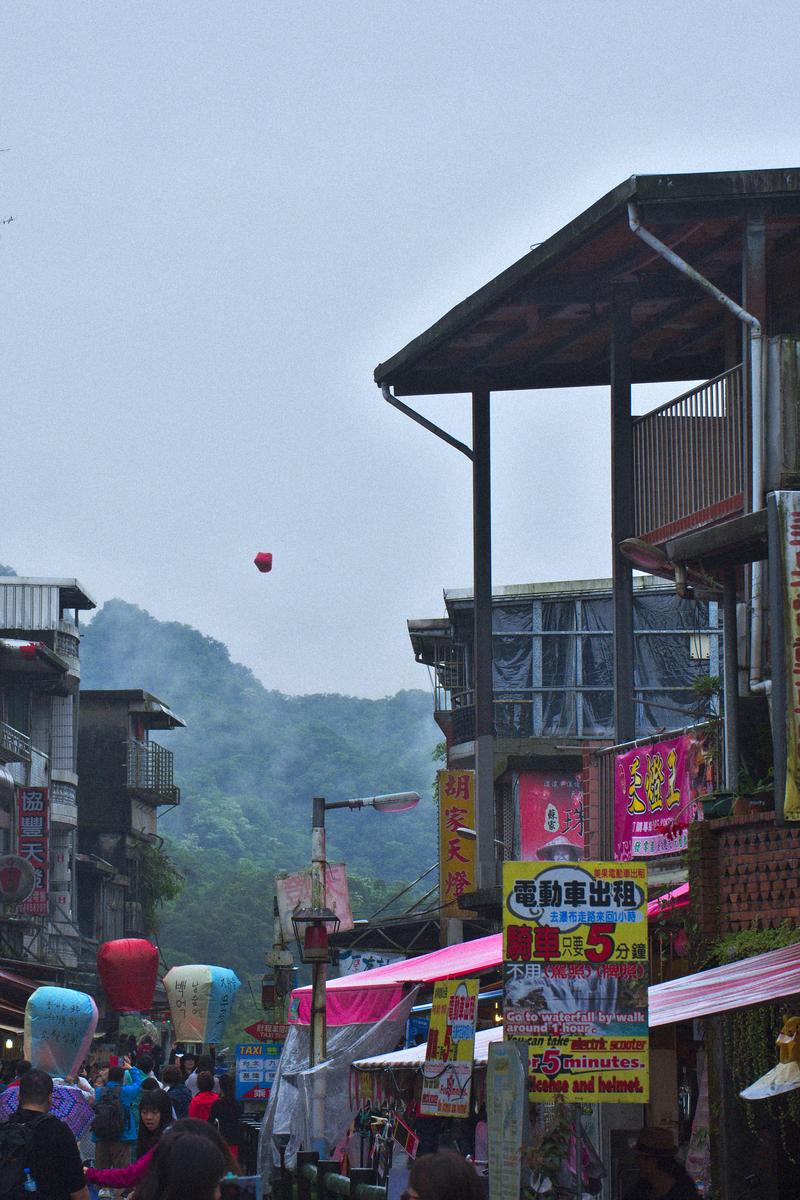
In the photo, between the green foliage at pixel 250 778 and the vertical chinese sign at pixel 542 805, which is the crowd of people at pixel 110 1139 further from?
the green foliage at pixel 250 778

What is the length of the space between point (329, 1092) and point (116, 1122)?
384 centimetres

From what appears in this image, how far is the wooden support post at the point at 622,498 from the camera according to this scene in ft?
61.1

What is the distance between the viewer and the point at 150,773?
193 ft

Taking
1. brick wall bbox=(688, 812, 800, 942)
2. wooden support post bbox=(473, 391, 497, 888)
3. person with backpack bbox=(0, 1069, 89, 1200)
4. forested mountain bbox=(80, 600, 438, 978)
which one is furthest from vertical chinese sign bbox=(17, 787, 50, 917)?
forested mountain bbox=(80, 600, 438, 978)

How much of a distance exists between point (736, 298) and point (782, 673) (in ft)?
27.5

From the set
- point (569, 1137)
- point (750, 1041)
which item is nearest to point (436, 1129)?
point (750, 1041)

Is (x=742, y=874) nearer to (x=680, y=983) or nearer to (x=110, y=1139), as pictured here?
(x=680, y=983)

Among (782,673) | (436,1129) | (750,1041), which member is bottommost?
(436,1129)

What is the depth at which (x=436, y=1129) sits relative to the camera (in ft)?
51.5

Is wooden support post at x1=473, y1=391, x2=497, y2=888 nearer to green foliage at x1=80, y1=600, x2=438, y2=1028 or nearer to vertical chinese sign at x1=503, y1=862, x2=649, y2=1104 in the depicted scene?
vertical chinese sign at x1=503, y1=862, x2=649, y2=1104

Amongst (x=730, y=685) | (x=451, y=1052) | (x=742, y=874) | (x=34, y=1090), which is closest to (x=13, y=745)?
(x=730, y=685)

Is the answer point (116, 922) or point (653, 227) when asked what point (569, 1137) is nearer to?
point (653, 227)

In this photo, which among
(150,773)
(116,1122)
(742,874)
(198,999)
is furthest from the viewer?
(150,773)

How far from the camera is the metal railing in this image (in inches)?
646
